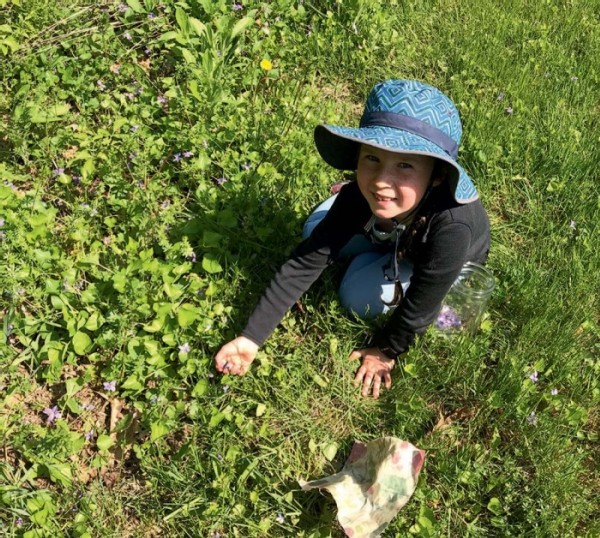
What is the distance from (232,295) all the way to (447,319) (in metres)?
1.03

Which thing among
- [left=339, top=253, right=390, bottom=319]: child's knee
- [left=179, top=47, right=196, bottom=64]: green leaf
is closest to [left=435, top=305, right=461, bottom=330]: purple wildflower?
[left=339, top=253, right=390, bottom=319]: child's knee

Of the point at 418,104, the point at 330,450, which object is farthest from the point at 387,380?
the point at 418,104

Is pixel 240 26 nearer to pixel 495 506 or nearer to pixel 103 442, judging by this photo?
pixel 103 442

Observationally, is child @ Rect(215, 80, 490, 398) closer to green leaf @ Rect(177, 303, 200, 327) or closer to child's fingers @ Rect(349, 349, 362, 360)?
child's fingers @ Rect(349, 349, 362, 360)

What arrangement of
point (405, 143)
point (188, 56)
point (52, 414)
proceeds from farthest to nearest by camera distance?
point (188, 56), point (52, 414), point (405, 143)

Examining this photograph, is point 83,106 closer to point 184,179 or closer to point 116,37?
point 116,37

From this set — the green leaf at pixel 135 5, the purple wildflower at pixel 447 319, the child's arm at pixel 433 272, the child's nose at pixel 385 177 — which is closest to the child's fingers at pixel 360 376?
the child's arm at pixel 433 272

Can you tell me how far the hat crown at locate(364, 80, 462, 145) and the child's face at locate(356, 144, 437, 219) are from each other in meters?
0.13

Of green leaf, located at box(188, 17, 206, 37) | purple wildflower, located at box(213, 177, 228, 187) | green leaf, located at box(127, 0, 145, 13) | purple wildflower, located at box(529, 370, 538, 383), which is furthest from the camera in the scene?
green leaf, located at box(127, 0, 145, 13)

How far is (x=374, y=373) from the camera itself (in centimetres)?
272

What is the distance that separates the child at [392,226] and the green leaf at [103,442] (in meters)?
0.52

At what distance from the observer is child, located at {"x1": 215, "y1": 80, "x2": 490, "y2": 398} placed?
2.20 meters

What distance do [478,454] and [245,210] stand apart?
1602 millimetres

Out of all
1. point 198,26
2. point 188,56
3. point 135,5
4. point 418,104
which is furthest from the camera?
point 135,5
